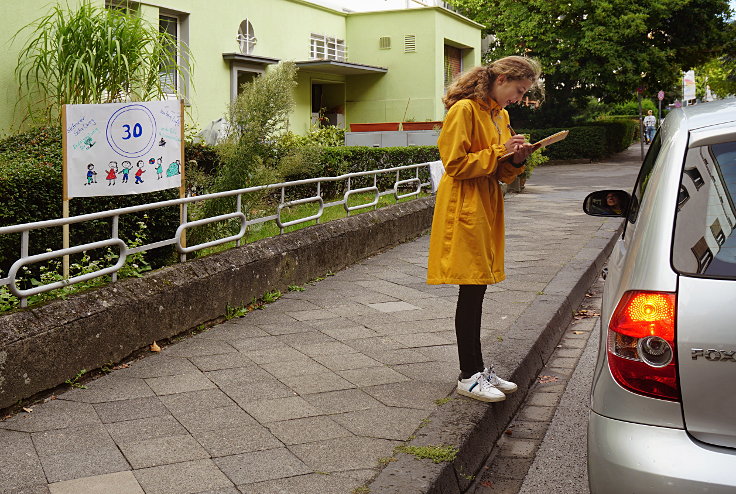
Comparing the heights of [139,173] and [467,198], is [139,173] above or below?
above

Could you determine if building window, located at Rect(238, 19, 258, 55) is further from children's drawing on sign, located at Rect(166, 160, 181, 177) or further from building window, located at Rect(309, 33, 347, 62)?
children's drawing on sign, located at Rect(166, 160, 181, 177)

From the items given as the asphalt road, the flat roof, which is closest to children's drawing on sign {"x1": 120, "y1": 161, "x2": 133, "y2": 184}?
the asphalt road

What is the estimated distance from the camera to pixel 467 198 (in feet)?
14.9

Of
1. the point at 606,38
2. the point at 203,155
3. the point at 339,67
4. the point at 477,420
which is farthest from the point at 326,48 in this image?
the point at 477,420

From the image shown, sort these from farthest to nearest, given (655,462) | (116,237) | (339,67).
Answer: (339,67)
(116,237)
(655,462)

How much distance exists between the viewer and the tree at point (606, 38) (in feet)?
99.0

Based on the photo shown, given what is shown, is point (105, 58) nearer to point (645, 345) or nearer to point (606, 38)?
point (645, 345)

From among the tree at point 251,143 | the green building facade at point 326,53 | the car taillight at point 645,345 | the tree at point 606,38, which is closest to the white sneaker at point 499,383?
the car taillight at point 645,345

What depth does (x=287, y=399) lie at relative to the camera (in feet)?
15.5

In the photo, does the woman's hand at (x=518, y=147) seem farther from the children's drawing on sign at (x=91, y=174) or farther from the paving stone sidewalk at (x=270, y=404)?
the children's drawing on sign at (x=91, y=174)

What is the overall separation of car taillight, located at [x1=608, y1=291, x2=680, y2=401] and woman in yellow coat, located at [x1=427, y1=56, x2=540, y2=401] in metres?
1.79

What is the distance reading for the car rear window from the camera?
259 cm

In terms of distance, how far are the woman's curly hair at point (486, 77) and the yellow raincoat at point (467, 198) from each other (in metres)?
0.06

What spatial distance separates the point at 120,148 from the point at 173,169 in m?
0.58
